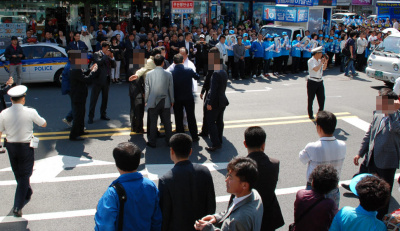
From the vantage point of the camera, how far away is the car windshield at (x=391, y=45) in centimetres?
1489

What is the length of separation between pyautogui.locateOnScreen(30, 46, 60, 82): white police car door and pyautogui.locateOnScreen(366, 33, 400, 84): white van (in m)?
10.5

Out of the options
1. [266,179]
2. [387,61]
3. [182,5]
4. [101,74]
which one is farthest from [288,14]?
[266,179]

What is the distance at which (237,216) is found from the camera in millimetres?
3336

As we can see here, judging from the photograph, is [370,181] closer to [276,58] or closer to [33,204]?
[33,204]

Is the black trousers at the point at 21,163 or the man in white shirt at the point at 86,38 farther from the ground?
the man in white shirt at the point at 86,38

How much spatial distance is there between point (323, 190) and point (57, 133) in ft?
22.9

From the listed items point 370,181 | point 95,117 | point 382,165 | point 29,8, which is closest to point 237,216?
point 370,181

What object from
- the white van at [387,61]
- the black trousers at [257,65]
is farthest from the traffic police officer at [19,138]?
the white van at [387,61]

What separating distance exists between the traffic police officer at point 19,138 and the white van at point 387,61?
11.8 metres

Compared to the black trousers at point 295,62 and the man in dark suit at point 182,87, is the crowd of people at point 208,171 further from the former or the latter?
the black trousers at point 295,62

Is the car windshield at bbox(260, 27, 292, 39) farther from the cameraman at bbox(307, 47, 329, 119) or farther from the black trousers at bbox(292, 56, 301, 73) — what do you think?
the cameraman at bbox(307, 47, 329, 119)

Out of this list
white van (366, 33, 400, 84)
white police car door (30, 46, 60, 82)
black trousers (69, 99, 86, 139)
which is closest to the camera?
black trousers (69, 99, 86, 139)

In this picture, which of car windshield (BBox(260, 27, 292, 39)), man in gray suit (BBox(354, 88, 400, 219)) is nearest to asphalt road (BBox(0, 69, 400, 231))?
man in gray suit (BBox(354, 88, 400, 219))

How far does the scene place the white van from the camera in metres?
14.1
